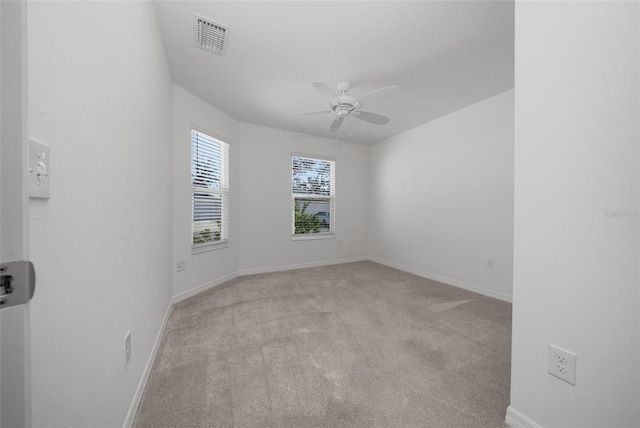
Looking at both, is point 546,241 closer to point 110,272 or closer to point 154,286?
point 110,272

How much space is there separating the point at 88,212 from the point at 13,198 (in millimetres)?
558

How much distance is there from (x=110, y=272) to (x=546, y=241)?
193 centimetres

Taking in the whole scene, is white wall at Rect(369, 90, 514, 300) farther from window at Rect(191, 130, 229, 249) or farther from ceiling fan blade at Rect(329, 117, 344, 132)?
window at Rect(191, 130, 229, 249)

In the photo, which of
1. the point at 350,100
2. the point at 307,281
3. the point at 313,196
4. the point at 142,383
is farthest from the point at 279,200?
the point at 142,383

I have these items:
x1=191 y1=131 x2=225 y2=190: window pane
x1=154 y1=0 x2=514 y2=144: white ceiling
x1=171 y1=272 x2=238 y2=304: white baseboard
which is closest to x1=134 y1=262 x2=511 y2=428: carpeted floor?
x1=171 y1=272 x2=238 y2=304: white baseboard

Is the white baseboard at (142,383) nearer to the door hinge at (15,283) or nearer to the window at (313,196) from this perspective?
the door hinge at (15,283)

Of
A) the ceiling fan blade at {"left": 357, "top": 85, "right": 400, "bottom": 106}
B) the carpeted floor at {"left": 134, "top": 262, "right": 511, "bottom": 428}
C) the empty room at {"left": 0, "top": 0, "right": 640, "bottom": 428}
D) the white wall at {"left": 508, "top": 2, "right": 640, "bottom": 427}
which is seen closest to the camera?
the empty room at {"left": 0, "top": 0, "right": 640, "bottom": 428}

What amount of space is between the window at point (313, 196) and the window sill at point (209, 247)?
1.33m

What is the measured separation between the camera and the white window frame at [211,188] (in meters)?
3.03

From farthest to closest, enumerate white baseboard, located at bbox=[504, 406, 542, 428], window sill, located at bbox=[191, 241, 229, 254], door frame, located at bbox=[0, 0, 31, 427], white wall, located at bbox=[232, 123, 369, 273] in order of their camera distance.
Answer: white wall, located at bbox=[232, 123, 369, 273] < window sill, located at bbox=[191, 241, 229, 254] < white baseboard, located at bbox=[504, 406, 542, 428] < door frame, located at bbox=[0, 0, 31, 427]

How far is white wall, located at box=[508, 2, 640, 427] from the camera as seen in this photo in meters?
0.88

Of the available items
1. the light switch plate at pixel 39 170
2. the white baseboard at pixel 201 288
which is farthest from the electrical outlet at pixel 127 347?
the white baseboard at pixel 201 288

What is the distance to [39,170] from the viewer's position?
0.60 metres

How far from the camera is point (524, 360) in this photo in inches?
45.6
